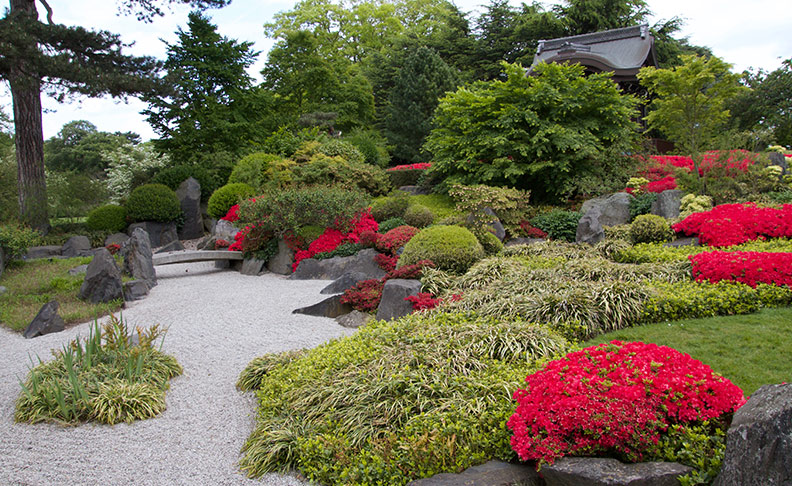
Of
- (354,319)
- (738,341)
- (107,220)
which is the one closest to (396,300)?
(354,319)

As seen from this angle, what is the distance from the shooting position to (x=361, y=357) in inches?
166

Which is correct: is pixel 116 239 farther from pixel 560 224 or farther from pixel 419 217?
pixel 560 224

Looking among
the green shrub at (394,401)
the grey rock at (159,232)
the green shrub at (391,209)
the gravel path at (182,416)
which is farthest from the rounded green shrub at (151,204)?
the green shrub at (394,401)

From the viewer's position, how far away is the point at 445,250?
775 centimetres

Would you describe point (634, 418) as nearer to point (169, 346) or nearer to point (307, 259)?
point (169, 346)

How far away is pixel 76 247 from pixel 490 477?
48.1 ft

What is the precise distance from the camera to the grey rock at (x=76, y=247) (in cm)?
1355

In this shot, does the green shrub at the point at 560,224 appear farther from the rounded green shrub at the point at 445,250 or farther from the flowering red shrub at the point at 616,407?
the flowering red shrub at the point at 616,407

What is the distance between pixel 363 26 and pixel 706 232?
28.6 m

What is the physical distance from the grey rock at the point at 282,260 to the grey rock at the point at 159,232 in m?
6.73

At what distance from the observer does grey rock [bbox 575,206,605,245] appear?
30.9 ft

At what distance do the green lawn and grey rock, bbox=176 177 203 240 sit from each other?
1529 cm

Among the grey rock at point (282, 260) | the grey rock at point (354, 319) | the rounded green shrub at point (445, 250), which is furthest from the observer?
the grey rock at point (282, 260)

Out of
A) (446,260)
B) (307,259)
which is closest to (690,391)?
(446,260)
